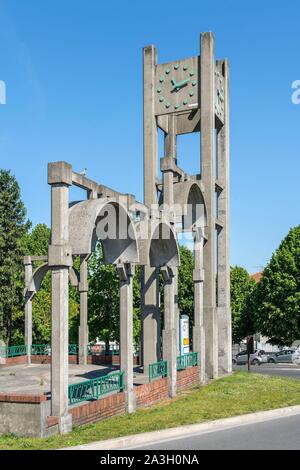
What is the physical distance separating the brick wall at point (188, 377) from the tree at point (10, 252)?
26662mm

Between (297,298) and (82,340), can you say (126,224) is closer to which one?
(82,340)

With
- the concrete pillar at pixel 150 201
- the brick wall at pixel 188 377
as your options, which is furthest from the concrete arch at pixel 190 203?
the brick wall at pixel 188 377

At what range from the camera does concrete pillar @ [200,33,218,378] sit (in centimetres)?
2628

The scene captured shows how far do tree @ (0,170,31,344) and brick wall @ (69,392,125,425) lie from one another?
3168 cm

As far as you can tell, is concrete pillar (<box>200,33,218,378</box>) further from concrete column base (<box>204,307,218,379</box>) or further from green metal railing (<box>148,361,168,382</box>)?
green metal railing (<box>148,361,168,382</box>)

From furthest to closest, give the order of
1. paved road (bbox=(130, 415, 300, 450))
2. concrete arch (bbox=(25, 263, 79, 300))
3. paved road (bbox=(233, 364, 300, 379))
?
paved road (bbox=(233, 364, 300, 379))
concrete arch (bbox=(25, 263, 79, 300))
paved road (bbox=(130, 415, 300, 450))

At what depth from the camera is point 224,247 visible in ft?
96.3

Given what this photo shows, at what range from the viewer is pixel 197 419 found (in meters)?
15.1

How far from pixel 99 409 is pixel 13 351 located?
17384 mm

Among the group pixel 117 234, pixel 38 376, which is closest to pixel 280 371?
pixel 38 376

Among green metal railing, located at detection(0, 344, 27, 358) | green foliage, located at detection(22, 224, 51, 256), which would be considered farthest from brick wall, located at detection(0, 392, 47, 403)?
green foliage, located at detection(22, 224, 51, 256)
